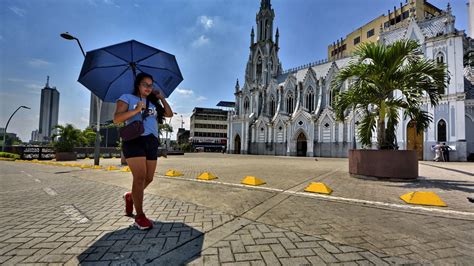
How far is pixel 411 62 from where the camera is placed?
24.8 feet

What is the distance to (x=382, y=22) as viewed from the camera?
46.2 m

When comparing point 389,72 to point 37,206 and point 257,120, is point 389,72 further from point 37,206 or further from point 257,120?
point 257,120

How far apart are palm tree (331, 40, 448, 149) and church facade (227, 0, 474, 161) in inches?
64.9

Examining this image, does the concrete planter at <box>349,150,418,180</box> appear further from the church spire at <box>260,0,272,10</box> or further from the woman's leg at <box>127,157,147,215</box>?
the church spire at <box>260,0,272,10</box>

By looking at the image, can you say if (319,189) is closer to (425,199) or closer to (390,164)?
(425,199)

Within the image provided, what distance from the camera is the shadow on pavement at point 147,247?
82.6 inches

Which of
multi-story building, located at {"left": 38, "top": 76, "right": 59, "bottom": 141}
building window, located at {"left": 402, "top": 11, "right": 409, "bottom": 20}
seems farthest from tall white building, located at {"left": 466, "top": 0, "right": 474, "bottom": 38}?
multi-story building, located at {"left": 38, "top": 76, "right": 59, "bottom": 141}

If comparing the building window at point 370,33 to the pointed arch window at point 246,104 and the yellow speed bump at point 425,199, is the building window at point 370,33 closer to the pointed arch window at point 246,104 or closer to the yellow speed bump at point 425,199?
the pointed arch window at point 246,104

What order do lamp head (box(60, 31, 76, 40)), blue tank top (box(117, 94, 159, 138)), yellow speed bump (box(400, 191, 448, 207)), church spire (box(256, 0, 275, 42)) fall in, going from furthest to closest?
1. church spire (box(256, 0, 275, 42))
2. lamp head (box(60, 31, 76, 40))
3. yellow speed bump (box(400, 191, 448, 207))
4. blue tank top (box(117, 94, 159, 138))

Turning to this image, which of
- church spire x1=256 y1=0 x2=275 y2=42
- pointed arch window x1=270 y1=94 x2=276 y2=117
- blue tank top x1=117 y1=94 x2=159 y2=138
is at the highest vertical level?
church spire x1=256 y1=0 x2=275 y2=42

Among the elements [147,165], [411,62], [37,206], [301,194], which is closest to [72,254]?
[147,165]

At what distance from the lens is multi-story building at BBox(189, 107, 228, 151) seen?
75438 millimetres

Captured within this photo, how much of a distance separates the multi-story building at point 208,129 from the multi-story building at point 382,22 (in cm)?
4221

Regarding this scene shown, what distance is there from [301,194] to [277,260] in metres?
3.26
